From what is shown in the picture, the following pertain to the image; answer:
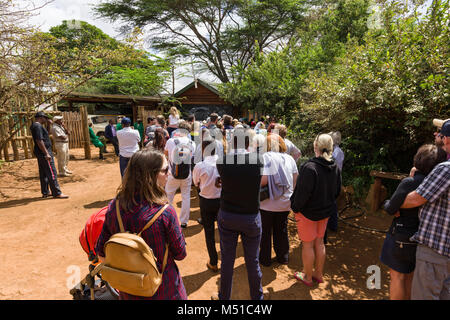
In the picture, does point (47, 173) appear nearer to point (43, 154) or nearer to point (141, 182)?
point (43, 154)

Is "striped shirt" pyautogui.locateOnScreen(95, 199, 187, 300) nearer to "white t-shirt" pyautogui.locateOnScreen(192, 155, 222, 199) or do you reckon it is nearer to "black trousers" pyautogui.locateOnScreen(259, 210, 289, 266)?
"white t-shirt" pyautogui.locateOnScreen(192, 155, 222, 199)

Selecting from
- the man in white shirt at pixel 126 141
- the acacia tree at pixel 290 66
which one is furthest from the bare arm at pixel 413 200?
the acacia tree at pixel 290 66

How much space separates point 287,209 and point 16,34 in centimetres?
790

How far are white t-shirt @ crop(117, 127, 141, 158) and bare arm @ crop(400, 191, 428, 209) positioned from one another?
16.9 ft

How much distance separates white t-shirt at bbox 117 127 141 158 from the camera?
5689 mm

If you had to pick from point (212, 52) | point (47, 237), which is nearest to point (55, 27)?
point (212, 52)

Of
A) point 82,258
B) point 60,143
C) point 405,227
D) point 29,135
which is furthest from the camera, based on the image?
point 29,135

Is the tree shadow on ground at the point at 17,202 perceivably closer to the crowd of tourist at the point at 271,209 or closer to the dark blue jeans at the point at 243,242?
the crowd of tourist at the point at 271,209

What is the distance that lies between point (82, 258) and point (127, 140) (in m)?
2.76

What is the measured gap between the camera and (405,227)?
230 cm

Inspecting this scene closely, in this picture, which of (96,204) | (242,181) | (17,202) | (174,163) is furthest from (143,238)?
(17,202)

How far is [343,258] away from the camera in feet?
13.0

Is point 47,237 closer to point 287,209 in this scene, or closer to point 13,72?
point 287,209

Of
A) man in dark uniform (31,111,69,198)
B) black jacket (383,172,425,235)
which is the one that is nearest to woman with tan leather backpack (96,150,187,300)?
black jacket (383,172,425,235)
